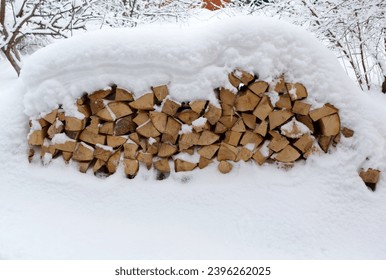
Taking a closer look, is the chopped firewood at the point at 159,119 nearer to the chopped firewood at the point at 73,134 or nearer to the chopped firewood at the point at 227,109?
the chopped firewood at the point at 227,109

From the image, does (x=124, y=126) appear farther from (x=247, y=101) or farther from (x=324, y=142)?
(x=324, y=142)

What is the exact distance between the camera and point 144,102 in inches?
96.4

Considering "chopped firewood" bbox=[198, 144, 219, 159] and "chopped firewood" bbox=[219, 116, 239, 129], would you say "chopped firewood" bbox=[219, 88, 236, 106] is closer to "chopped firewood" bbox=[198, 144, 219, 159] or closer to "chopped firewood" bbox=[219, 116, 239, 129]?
"chopped firewood" bbox=[219, 116, 239, 129]

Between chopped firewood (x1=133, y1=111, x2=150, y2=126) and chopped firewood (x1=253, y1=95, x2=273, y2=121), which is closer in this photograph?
chopped firewood (x1=253, y1=95, x2=273, y2=121)

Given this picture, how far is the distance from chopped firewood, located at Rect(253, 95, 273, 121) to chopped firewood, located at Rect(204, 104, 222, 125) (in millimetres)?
244

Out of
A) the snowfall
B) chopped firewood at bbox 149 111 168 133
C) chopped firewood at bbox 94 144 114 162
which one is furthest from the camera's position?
chopped firewood at bbox 94 144 114 162

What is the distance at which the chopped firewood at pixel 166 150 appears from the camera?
98.9 inches

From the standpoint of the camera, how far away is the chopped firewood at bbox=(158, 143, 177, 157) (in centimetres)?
251

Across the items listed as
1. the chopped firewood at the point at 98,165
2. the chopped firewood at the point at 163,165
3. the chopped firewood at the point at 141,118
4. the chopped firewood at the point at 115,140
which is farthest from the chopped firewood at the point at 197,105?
the chopped firewood at the point at 98,165

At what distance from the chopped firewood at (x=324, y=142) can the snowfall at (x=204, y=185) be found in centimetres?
6

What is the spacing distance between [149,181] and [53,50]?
117 cm

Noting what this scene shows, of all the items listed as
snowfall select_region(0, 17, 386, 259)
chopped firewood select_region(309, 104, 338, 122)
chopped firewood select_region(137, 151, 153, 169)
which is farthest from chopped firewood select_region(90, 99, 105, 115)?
chopped firewood select_region(309, 104, 338, 122)

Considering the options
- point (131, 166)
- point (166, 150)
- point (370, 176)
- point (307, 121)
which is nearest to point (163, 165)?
point (166, 150)

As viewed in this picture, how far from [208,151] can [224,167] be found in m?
0.16
